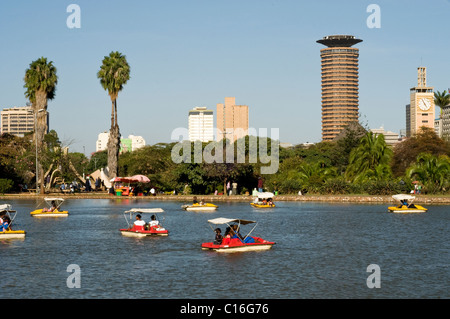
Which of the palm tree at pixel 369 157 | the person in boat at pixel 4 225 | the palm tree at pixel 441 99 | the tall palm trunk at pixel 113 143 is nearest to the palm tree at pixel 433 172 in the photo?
the palm tree at pixel 369 157

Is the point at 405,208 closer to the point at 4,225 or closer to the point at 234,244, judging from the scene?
the point at 234,244

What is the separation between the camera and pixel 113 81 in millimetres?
82750

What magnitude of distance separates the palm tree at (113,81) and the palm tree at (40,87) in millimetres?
6210

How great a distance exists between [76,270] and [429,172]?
53017mm

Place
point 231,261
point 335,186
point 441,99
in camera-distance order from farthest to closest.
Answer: point 441,99
point 335,186
point 231,261

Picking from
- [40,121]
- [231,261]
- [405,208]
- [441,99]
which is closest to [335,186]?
[405,208]

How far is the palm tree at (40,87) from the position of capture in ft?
263

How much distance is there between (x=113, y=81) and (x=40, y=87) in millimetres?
9040

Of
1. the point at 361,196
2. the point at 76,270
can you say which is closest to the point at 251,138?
the point at 361,196

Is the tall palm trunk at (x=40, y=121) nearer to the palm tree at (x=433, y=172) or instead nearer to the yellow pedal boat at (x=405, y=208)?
the yellow pedal boat at (x=405, y=208)

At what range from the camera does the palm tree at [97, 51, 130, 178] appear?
82.8 meters

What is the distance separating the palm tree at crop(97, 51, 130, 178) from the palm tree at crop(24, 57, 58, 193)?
20.4 feet
